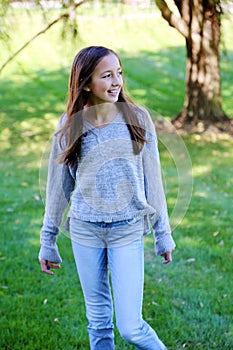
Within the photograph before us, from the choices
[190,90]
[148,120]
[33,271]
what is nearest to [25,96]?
[190,90]

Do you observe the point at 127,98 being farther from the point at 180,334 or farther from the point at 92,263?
the point at 180,334

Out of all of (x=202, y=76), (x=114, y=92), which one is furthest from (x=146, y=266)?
(x=202, y=76)

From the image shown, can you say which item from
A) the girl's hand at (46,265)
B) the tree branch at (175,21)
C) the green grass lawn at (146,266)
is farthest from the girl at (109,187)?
the tree branch at (175,21)

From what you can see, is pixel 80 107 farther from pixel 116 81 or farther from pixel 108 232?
→ pixel 108 232

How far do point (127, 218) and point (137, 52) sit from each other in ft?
47.7

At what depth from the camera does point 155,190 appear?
260 centimetres

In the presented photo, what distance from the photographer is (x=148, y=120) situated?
2602 mm

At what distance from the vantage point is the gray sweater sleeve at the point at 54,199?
2635 millimetres

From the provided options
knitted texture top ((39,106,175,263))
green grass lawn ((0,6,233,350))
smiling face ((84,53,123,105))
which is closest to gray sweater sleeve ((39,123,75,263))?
knitted texture top ((39,106,175,263))

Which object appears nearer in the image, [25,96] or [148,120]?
[148,120]

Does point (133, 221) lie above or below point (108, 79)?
below

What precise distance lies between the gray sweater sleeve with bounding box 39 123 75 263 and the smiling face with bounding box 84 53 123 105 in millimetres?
296

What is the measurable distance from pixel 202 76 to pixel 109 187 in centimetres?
686

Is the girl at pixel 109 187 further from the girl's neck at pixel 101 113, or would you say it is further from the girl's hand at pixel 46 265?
the girl's hand at pixel 46 265
